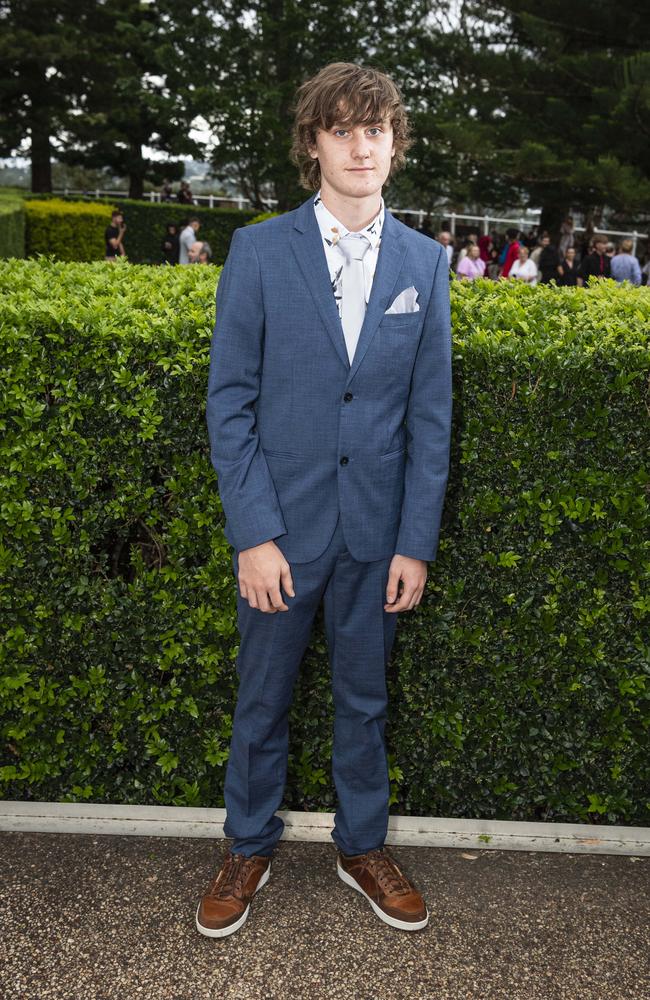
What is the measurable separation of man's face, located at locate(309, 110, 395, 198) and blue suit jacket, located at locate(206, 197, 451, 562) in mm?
144

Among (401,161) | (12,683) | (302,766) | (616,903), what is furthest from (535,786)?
(401,161)

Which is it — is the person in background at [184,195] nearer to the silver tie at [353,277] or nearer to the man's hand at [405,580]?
the silver tie at [353,277]

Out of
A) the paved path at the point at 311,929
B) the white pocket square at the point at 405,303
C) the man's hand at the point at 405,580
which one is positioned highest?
the white pocket square at the point at 405,303

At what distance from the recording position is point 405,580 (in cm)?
276

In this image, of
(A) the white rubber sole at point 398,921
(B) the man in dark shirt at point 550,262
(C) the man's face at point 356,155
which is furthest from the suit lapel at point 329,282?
(B) the man in dark shirt at point 550,262

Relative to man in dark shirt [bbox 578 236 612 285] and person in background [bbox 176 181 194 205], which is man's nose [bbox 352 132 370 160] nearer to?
man in dark shirt [bbox 578 236 612 285]

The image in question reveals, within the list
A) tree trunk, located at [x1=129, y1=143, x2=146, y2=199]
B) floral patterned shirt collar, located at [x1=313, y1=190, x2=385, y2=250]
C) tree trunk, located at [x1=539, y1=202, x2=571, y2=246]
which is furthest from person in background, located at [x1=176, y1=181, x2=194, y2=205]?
floral patterned shirt collar, located at [x1=313, y1=190, x2=385, y2=250]

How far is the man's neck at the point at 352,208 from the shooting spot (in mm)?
2645

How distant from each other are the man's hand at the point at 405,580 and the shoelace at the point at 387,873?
84 cm

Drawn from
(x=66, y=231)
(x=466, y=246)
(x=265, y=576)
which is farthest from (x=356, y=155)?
(x=66, y=231)

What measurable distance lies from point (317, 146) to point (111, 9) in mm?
39023

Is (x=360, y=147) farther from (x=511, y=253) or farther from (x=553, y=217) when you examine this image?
(x=553, y=217)

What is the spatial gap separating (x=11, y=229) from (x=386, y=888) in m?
18.9

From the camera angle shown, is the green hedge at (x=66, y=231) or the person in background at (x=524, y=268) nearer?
the person in background at (x=524, y=268)
